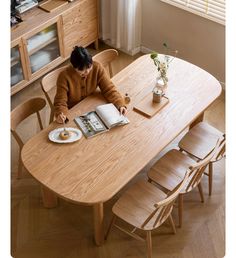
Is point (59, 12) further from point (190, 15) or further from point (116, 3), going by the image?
point (190, 15)

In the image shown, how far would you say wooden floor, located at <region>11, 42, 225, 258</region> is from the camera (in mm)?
3500

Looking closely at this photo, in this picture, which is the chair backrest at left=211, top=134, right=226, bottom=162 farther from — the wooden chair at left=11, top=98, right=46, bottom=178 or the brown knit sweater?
the wooden chair at left=11, top=98, right=46, bottom=178

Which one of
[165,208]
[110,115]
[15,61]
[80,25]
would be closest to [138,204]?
[165,208]

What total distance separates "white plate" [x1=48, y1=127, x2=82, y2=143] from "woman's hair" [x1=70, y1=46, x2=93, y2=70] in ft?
1.44

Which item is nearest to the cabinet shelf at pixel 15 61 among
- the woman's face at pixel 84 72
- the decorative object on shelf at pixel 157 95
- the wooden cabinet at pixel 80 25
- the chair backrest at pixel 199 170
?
the wooden cabinet at pixel 80 25

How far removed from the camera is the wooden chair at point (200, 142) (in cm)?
369

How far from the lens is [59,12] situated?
4582 millimetres

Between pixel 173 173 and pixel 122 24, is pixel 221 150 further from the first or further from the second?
pixel 122 24

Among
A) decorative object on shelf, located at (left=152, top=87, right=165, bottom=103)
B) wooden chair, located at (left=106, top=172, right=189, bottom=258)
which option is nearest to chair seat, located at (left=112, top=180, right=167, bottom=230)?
wooden chair, located at (left=106, top=172, right=189, bottom=258)

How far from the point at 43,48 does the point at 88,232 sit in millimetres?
1980

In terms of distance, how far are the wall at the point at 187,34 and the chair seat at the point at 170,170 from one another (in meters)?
1.41

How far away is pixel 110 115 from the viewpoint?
11.3ft

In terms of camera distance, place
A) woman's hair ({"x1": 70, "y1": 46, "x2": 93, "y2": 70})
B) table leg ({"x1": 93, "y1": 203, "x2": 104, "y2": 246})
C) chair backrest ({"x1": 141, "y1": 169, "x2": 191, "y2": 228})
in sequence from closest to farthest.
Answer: chair backrest ({"x1": 141, "y1": 169, "x2": 191, "y2": 228}) < table leg ({"x1": 93, "y1": 203, "x2": 104, "y2": 246}) < woman's hair ({"x1": 70, "y1": 46, "x2": 93, "y2": 70})

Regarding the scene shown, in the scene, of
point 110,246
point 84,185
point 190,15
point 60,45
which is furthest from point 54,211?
point 190,15
